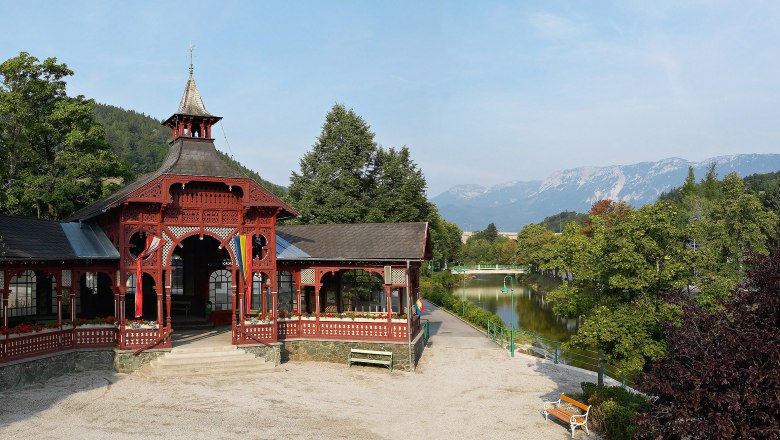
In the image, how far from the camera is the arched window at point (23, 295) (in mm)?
21422

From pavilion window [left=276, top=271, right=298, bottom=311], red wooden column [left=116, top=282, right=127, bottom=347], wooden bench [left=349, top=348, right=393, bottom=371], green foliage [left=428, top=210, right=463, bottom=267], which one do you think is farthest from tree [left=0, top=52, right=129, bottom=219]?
green foliage [left=428, top=210, right=463, bottom=267]

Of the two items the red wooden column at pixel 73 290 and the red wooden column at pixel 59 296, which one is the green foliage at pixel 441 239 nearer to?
the red wooden column at pixel 73 290

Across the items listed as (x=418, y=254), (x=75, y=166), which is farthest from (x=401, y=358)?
(x=75, y=166)

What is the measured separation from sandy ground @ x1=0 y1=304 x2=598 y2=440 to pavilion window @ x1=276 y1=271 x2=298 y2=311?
16.0 feet

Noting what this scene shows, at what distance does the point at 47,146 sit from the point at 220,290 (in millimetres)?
15851

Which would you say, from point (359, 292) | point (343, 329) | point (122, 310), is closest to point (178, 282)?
point (122, 310)

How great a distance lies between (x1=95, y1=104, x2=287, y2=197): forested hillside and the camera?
11359 cm

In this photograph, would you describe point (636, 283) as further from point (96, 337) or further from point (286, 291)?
point (96, 337)

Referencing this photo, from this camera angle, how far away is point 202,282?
27188 millimetres

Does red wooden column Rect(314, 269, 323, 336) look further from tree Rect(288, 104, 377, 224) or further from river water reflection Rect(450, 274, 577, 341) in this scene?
river water reflection Rect(450, 274, 577, 341)

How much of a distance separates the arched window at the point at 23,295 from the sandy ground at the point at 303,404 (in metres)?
4.29

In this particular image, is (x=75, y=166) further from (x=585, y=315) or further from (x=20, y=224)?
→ (x=585, y=315)

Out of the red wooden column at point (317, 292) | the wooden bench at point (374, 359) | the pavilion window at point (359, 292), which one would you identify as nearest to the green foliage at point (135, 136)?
the pavilion window at point (359, 292)

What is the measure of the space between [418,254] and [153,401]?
10.3 meters
